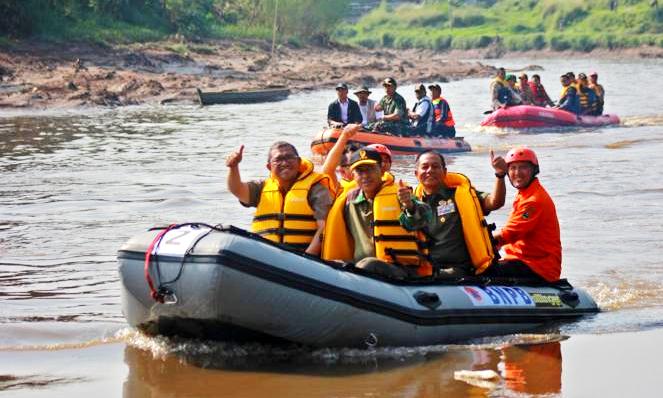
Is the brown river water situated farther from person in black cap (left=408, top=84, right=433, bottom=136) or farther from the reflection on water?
person in black cap (left=408, top=84, right=433, bottom=136)

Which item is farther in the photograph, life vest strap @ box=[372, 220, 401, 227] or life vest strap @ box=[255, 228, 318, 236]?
life vest strap @ box=[255, 228, 318, 236]

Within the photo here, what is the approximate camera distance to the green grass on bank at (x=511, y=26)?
65062 millimetres

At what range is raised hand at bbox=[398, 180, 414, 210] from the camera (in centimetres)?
714

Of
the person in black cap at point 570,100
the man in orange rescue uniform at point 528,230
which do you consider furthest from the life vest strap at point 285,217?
the person in black cap at point 570,100

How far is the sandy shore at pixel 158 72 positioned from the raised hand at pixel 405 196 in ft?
71.2

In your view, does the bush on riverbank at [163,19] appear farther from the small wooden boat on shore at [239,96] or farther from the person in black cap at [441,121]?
the person in black cap at [441,121]

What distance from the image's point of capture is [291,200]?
7.69m

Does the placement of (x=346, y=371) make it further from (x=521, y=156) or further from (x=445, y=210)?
(x=521, y=156)

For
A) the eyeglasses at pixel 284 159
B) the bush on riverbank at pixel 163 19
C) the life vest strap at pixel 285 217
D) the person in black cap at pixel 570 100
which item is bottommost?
the person in black cap at pixel 570 100

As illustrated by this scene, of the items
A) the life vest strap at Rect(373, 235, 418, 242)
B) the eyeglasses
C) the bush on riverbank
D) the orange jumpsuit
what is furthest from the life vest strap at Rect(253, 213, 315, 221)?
the bush on riverbank

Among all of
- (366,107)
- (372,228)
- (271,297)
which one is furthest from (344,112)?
(271,297)

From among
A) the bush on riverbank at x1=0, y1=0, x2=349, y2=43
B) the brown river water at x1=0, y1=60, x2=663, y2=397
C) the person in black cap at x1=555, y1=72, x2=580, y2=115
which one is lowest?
the brown river water at x1=0, y1=60, x2=663, y2=397

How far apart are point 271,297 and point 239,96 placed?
23.7 m

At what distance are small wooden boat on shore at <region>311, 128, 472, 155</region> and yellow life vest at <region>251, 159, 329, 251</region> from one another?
8848mm
